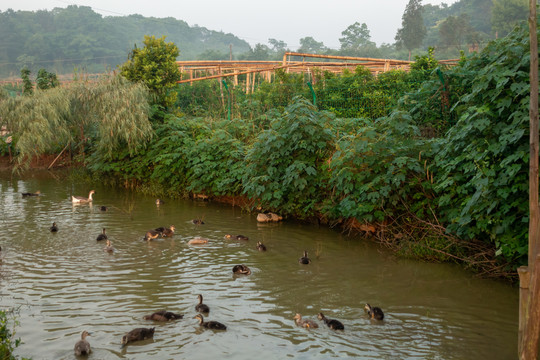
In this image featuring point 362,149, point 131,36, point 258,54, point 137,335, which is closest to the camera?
point 137,335

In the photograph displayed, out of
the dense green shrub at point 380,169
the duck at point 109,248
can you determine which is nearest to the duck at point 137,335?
the duck at point 109,248

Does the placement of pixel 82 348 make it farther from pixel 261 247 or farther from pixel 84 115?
pixel 84 115

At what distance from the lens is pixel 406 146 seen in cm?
1215

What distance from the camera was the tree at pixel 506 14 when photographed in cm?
5691

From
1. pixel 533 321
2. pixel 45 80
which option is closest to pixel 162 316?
pixel 533 321

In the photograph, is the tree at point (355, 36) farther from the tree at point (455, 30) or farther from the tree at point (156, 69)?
the tree at point (156, 69)

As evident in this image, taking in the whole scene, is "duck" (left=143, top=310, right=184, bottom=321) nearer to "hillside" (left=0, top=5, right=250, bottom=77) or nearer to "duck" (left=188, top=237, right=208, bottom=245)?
"duck" (left=188, top=237, right=208, bottom=245)

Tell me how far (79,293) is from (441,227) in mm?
7248

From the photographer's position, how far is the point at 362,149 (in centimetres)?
1241

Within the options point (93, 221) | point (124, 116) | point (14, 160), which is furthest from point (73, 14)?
point (93, 221)

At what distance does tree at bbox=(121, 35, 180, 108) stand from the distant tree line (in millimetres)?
41684

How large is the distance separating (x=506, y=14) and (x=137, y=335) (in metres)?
62.4

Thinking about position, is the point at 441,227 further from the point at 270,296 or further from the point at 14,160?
the point at 14,160

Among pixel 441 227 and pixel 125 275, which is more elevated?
pixel 441 227
